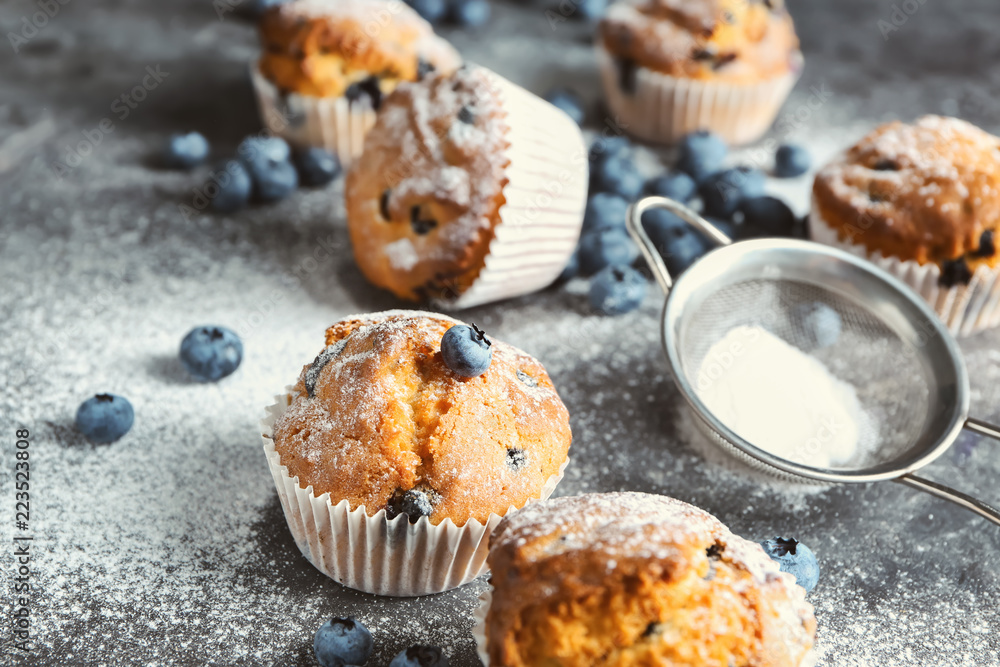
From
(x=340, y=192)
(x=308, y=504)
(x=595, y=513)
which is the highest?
(x=595, y=513)

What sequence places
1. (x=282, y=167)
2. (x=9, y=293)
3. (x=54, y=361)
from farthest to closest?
1. (x=282, y=167)
2. (x=9, y=293)
3. (x=54, y=361)

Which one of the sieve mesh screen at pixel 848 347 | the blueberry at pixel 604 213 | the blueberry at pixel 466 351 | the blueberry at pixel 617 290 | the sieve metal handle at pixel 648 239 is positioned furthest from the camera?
the blueberry at pixel 604 213

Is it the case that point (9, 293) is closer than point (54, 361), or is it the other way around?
point (54, 361)

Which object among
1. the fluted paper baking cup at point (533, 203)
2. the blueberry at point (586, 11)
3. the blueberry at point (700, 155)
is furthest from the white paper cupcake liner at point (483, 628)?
the blueberry at point (586, 11)

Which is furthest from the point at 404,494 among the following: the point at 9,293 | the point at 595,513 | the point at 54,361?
the point at 9,293

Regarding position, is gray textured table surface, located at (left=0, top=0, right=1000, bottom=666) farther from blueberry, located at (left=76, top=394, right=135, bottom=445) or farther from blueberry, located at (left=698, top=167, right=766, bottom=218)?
blueberry, located at (left=698, top=167, right=766, bottom=218)

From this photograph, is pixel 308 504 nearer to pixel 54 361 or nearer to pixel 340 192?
pixel 54 361

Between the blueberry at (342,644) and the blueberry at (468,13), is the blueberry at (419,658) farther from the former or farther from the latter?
the blueberry at (468,13)

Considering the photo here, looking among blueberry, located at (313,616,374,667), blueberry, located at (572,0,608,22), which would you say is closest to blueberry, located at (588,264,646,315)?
blueberry, located at (313,616,374,667)
